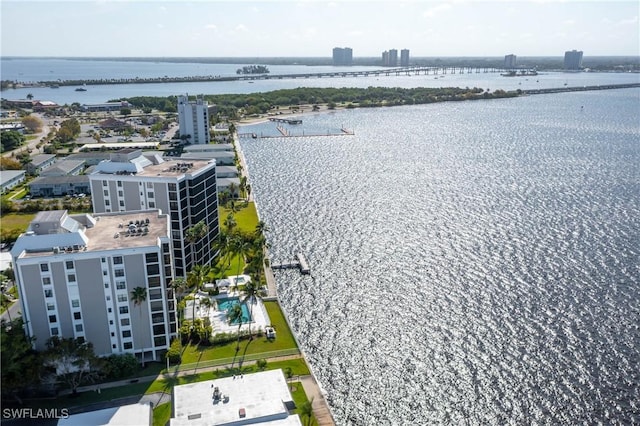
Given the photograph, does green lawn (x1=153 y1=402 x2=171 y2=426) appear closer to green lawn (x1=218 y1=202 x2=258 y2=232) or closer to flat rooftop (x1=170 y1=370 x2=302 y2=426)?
flat rooftop (x1=170 y1=370 x2=302 y2=426)

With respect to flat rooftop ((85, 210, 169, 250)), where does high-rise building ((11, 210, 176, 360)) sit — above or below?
below

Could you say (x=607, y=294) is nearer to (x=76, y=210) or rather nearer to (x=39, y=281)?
(x=39, y=281)

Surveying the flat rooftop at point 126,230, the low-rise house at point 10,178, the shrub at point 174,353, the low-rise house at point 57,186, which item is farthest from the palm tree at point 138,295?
the low-rise house at point 10,178

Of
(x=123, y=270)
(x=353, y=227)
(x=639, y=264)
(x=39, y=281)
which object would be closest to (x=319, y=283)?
(x=353, y=227)

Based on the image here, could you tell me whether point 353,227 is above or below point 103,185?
below

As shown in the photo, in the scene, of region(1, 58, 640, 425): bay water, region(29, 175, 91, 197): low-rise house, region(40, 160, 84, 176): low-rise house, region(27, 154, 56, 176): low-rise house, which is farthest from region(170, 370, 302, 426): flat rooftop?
region(27, 154, 56, 176): low-rise house

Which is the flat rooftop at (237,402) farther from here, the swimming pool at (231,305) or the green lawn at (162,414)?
the swimming pool at (231,305)

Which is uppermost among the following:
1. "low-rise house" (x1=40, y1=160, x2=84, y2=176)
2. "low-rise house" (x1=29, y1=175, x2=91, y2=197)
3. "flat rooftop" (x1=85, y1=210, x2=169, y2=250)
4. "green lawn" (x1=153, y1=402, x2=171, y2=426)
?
"flat rooftop" (x1=85, y1=210, x2=169, y2=250)
